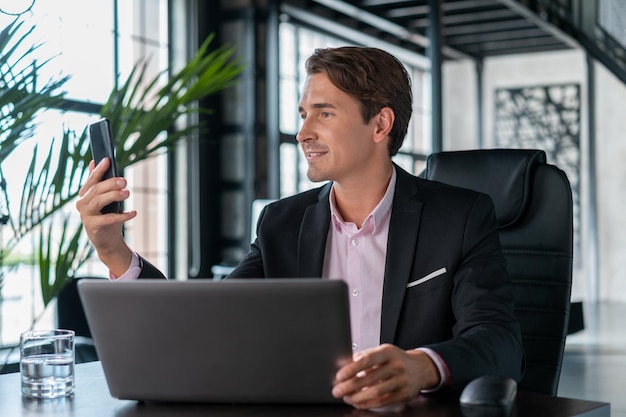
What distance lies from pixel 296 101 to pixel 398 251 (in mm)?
7236

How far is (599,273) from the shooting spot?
1198 cm

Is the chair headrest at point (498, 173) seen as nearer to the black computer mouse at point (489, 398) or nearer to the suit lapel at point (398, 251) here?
the suit lapel at point (398, 251)

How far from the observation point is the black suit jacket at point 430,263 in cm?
167

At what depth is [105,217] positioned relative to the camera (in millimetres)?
1654

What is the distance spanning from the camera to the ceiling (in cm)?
915

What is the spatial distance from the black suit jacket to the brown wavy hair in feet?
0.58

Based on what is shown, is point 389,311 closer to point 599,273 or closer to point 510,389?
point 510,389

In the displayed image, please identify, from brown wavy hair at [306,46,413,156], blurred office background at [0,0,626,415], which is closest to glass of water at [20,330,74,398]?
brown wavy hair at [306,46,413,156]

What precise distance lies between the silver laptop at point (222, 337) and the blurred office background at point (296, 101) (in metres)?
1.39

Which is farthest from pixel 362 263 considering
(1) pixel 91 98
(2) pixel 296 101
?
(2) pixel 296 101

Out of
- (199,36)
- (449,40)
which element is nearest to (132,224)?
(199,36)

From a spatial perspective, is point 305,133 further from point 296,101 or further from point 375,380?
point 296,101

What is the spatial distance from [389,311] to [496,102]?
1152 cm

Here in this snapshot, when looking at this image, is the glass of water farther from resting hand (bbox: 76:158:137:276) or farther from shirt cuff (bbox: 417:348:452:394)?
shirt cuff (bbox: 417:348:452:394)
